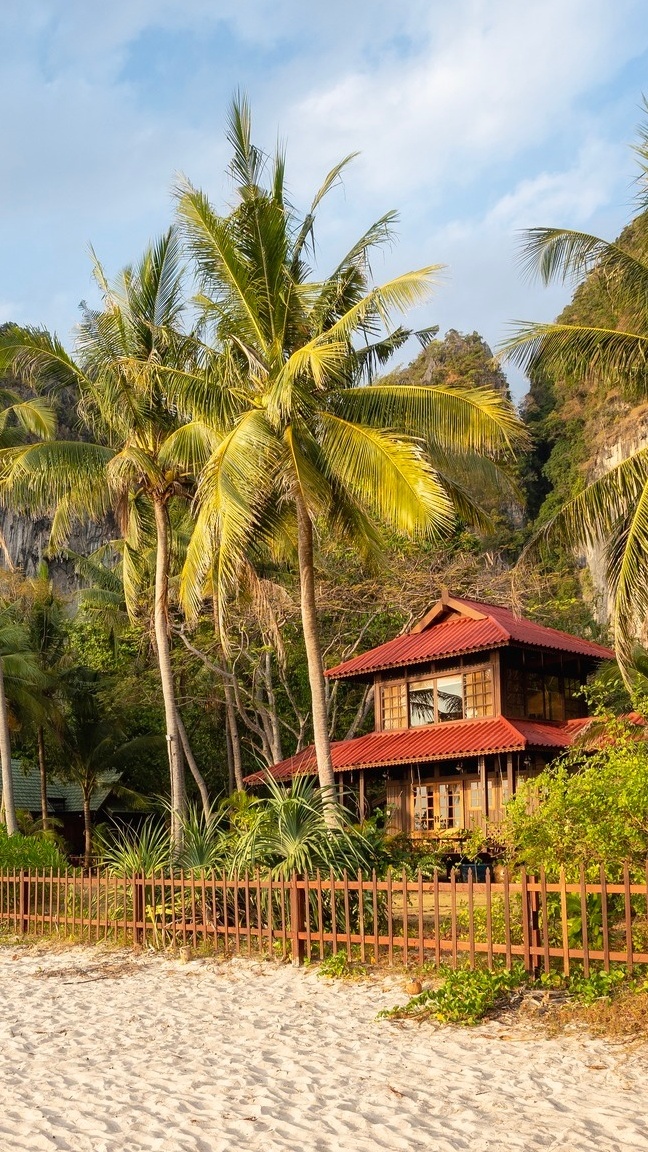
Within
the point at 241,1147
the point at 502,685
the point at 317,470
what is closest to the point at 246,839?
the point at 317,470

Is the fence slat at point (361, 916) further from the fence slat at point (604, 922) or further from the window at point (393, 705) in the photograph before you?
the window at point (393, 705)

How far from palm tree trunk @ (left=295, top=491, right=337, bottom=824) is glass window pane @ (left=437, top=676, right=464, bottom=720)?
11531 mm

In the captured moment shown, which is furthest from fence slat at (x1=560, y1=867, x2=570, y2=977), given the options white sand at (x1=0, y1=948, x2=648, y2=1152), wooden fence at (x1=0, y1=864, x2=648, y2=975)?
white sand at (x1=0, y1=948, x2=648, y2=1152)

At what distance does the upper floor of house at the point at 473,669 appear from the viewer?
2459cm

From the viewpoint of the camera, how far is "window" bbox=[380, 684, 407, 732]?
1054 inches

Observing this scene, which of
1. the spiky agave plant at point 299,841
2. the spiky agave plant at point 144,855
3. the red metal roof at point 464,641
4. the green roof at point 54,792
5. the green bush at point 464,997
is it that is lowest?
the green roof at point 54,792

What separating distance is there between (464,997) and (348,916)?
1.73 metres

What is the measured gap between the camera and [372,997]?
9.34 metres

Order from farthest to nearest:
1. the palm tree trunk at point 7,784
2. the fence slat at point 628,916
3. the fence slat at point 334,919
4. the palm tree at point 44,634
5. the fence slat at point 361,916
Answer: the palm tree at point 44,634 → the palm tree trunk at point 7,784 → the fence slat at point 334,919 → the fence slat at point 361,916 → the fence slat at point 628,916

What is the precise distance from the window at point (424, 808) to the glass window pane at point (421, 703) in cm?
158

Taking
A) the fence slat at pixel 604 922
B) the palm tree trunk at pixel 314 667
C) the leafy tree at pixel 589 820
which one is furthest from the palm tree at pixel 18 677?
the fence slat at pixel 604 922

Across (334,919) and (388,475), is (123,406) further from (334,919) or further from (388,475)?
(334,919)

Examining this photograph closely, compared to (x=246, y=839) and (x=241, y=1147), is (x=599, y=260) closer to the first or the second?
(x=246, y=839)

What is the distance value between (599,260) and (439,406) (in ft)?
11.4
